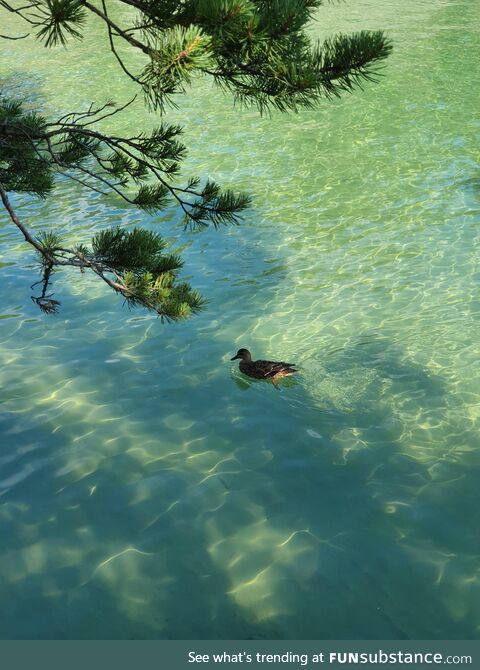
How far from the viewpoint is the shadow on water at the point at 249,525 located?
173 inches

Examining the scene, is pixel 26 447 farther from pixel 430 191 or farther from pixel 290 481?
pixel 430 191

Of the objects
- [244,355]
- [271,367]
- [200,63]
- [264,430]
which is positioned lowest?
[264,430]

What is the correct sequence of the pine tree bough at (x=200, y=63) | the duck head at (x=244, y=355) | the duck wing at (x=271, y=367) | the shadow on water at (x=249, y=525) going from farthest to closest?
the duck head at (x=244, y=355)
the duck wing at (x=271, y=367)
the shadow on water at (x=249, y=525)
the pine tree bough at (x=200, y=63)

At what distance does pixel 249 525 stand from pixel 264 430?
48.8 inches

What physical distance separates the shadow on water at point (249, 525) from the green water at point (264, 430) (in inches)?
0.6

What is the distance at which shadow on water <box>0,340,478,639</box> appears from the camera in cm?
440

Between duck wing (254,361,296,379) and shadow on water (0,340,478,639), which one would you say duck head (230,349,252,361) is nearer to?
duck wing (254,361,296,379)

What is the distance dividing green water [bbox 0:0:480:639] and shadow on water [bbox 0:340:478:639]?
0.02 meters

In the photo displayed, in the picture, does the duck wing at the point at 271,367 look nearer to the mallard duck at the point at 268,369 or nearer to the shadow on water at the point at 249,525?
the mallard duck at the point at 268,369

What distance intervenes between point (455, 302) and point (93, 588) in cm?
504

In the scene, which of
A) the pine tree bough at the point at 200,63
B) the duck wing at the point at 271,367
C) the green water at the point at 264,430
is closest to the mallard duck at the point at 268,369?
the duck wing at the point at 271,367

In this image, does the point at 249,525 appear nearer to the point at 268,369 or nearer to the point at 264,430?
the point at 264,430

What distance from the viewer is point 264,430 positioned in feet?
20.5

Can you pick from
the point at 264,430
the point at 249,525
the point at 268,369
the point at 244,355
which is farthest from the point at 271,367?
the point at 249,525
